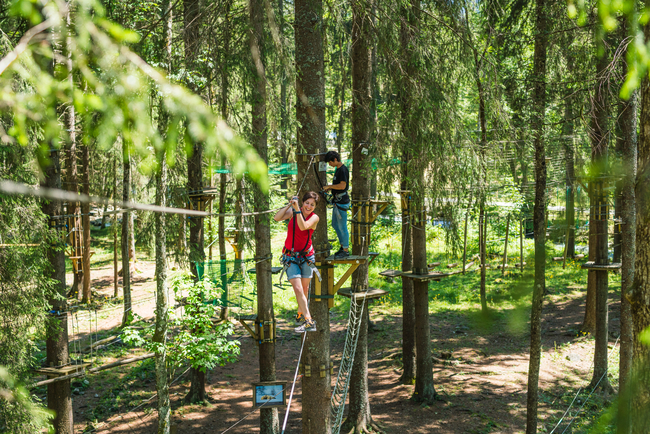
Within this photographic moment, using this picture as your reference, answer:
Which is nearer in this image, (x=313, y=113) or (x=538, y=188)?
(x=313, y=113)

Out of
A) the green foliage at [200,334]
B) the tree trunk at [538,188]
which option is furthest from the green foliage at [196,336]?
the tree trunk at [538,188]

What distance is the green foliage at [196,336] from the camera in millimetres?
8742

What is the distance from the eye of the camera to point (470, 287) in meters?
17.6

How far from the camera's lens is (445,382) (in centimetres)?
1129

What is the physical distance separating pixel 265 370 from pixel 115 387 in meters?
4.81

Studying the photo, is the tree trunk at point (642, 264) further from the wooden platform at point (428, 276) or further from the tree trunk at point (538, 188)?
the wooden platform at point (428, 276)

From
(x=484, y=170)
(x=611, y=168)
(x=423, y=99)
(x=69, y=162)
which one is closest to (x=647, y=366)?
(x=611, y=168)

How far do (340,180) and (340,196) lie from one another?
0.87 ft

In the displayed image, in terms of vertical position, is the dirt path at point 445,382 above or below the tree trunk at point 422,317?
below

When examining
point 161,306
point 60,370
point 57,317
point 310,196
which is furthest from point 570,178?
point 60,370

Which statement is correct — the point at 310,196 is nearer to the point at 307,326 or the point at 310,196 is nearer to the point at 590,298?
the point at 307,326

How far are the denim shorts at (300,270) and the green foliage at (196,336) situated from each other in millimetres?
4039

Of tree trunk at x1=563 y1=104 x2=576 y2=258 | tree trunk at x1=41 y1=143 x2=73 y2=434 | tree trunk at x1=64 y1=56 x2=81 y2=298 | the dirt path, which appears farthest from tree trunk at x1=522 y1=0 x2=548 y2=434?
tree trunk at x1=41 y1=143 x2=73 y2=434

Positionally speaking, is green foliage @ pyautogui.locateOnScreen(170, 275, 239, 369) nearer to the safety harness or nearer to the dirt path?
the dirt path
